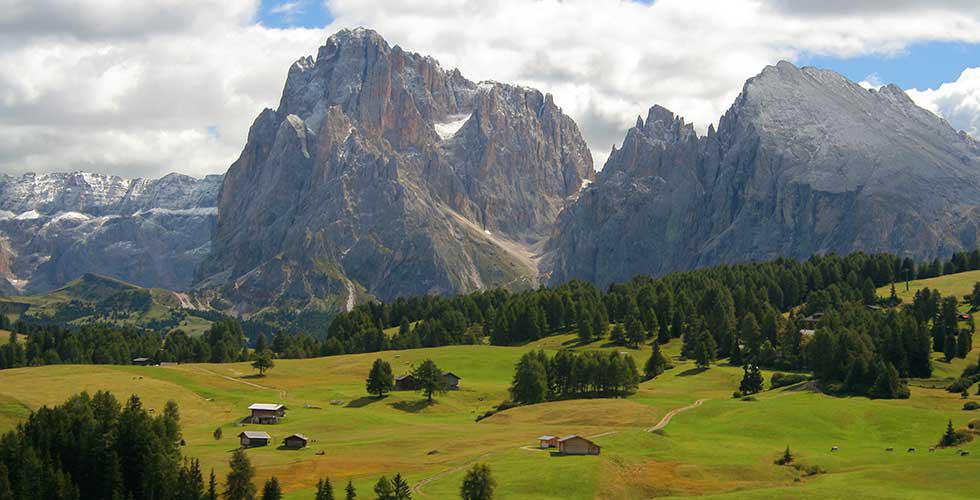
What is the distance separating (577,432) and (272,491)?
127ft

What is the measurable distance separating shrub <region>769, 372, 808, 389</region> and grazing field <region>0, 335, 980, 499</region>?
4.26 metres

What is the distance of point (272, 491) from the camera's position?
3728 inches

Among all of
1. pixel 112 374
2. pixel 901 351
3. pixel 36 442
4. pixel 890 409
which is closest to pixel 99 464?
pixel 36 442

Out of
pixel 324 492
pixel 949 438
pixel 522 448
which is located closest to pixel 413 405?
pixel 522 448

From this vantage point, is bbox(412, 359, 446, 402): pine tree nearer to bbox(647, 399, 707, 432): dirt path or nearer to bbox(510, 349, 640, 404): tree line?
bbox(510, 349, 640, 404): tree line

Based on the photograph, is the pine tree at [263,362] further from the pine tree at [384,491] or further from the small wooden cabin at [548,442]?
the pine tree at [384,491]

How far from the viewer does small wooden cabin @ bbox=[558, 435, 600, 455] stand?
107 m

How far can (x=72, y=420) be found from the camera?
4525 inches

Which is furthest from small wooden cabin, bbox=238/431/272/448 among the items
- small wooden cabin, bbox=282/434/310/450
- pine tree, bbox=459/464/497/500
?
pine tree, bbox=459/464/497/500

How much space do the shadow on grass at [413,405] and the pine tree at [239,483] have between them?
57.1 metres

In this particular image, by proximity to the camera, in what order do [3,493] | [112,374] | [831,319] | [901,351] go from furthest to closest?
[831,319], [112,374], [901,351], [3,493]

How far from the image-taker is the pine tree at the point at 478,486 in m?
89.6

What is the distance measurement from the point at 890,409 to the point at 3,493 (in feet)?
313

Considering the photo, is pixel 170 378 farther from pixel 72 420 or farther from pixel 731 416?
pixel 731 416
